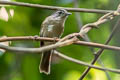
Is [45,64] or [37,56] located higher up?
[37,56]

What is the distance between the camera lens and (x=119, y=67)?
1394mm

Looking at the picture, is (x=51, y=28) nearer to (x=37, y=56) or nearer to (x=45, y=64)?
(x=45, y=64)

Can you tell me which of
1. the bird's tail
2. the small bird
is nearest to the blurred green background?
the bird's tail

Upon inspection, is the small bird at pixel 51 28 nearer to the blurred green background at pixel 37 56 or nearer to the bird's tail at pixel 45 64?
the bird's tail at pixel 45 64

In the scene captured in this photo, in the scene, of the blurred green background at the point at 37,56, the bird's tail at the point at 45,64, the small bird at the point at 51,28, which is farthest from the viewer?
the small bird at the point at 51,28

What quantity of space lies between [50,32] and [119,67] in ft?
5.48

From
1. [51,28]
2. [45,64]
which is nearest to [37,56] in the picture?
[45,64]

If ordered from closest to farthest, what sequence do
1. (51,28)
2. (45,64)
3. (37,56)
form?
(37,56), (45,64), (51,28)

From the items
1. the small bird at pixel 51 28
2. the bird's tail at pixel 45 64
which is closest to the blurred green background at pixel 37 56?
the bird's tail at pixel 45 64

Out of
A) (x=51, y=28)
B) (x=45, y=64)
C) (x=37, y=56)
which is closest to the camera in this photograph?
(x=37, y=56)

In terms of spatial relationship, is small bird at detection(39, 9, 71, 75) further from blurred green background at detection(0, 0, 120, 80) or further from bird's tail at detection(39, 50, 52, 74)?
blurred green background at detection(0, 0, 120, 80)

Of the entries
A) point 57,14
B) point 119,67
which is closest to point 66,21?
point 57,14

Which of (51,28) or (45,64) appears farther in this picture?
(51,28)

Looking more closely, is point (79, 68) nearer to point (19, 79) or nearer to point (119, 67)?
point (19, 79)
